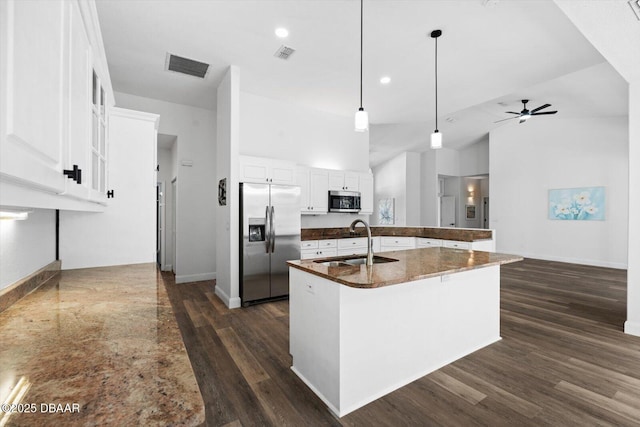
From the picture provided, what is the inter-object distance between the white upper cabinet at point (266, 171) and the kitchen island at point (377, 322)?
209 centimetres

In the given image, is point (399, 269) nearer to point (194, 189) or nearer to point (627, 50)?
point (627, 50)

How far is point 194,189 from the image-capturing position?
5441 mm

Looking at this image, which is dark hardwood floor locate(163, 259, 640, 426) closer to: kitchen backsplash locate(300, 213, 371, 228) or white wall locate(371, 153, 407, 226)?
kitchen backsplash locate(300, 213, 371, 228)

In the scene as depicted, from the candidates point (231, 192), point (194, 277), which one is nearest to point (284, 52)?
point (231, 192)

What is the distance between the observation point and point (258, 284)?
3.96 metres

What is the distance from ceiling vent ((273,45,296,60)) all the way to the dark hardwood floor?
128 inches

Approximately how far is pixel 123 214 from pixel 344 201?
3594 mm

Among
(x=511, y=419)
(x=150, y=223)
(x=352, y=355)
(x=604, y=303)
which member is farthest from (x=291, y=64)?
(x=604, y=303)

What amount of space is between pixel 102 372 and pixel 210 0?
302 centimetres

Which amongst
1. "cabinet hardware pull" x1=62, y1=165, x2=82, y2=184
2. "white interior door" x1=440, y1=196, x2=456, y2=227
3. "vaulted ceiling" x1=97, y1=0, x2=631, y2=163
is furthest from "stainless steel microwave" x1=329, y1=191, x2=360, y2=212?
"white interior door" x1=440, y1=196, x2=456, y2=227

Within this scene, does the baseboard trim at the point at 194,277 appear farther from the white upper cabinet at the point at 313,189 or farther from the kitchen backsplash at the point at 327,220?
the white upper cabinet at the point at 313,189

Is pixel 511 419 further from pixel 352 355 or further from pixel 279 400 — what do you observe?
pixel 279 400

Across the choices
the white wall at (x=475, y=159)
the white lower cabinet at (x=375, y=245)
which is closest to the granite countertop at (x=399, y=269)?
the white lower cabinet at (x=375, y=245)

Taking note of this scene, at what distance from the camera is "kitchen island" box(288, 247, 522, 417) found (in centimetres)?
182
